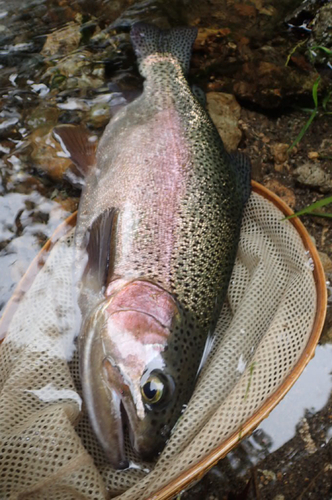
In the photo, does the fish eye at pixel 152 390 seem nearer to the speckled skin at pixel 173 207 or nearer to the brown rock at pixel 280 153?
the speckled skin at pixel 173 207

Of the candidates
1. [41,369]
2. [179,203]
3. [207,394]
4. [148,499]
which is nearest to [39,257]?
[41,369]

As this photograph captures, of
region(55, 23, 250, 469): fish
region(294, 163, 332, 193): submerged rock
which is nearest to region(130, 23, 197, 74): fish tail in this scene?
region(55, 23, 250, 469): fish

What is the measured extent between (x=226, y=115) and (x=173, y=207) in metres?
1.22

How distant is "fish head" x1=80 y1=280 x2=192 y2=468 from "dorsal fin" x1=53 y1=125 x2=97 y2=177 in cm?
108

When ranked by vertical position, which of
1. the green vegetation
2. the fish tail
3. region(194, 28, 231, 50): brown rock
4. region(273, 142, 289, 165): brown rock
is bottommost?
region(273, 142, 289, 165): brown rock

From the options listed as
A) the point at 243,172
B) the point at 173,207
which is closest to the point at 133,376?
the point at 173,207

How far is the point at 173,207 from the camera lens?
7.80 feet

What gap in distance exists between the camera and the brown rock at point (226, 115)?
3.15 metres

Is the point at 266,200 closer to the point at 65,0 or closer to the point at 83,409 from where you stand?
the point at 83,409

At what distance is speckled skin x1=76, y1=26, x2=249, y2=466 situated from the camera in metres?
2.10

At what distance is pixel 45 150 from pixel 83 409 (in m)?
1.72

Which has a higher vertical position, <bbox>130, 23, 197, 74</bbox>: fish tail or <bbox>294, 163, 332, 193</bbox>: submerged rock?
<bbox>130, 23, 197, 74</bbox>: fish tail

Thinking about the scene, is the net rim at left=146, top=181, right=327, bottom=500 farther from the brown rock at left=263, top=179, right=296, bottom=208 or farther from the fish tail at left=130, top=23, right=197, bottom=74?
the fish tail at left=130, top=23, right=197, bottom=74

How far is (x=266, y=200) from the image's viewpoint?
8.73 ft
